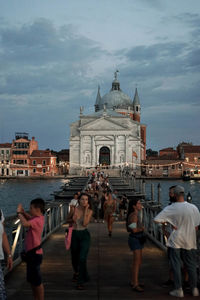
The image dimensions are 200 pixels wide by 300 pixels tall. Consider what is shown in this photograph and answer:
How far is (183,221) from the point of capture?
272 inches

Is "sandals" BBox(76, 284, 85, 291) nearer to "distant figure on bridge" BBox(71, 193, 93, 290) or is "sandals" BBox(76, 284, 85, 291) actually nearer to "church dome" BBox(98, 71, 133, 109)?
"distant figure on bridge" BBox(71, 193, 93, 290)

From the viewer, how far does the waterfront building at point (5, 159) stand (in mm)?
101625

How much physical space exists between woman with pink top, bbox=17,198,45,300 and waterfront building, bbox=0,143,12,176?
96.5m

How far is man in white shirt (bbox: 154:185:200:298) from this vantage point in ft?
22.6

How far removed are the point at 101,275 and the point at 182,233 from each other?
7.56 ft

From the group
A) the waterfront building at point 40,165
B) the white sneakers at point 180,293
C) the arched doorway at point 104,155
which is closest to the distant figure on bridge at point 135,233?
the white sneakers at point 180,293

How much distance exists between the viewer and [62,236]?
542 inches

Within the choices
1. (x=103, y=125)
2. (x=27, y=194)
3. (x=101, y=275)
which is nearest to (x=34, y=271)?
(x=101, y=275)

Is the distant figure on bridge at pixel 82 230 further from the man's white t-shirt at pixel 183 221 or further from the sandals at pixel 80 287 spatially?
the man's white t-shirt at pixel 183 221

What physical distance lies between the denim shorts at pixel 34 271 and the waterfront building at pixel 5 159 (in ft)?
317

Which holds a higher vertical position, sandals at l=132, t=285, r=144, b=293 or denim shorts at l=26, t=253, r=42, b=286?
denim shorts at l=26, t=253, r=42, b=286

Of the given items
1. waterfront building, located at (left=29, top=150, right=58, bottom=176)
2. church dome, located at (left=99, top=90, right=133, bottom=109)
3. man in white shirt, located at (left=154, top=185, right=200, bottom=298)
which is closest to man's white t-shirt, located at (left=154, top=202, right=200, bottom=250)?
man in white shirt, located at (left=154, top=185, right=200, bottom=298)

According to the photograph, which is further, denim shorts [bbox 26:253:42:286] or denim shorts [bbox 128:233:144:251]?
denim shorts [bbox 128:233:144:251]

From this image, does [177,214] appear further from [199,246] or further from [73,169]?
[73,169]
